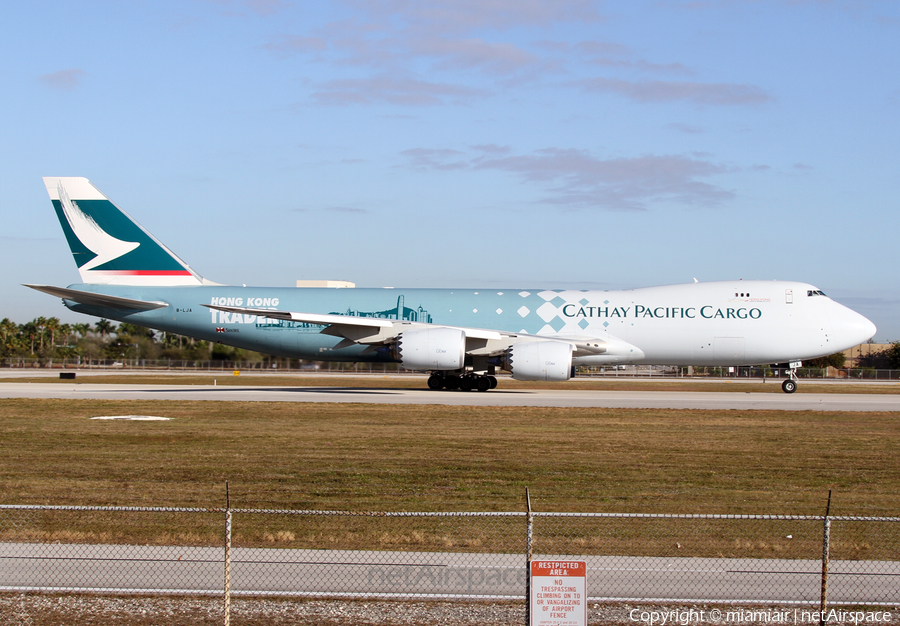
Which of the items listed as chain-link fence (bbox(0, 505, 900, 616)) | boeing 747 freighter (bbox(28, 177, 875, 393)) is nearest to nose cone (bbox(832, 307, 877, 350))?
boeing 747 freighter (bbox(28, 177, 875, 393))

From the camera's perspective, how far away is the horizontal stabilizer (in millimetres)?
36594

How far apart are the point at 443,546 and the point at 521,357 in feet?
82.5

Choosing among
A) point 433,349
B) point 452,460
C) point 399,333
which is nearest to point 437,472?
point 452,460

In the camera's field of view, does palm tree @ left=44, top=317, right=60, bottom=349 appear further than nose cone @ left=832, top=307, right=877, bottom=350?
Yes

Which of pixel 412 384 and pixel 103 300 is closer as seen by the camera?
pixel 103 300

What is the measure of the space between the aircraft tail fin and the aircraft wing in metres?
5.61

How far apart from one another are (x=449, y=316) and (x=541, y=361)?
6.15 metres

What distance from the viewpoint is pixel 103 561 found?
30.6 ft

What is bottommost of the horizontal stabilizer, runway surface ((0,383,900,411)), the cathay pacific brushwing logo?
runway surface ((0,383,900,411))

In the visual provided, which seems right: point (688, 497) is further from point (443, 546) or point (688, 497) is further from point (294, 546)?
point (294, 546)

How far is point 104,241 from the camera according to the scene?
1593 inches

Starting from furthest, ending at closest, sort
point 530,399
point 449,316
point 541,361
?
1. point 449,316
2. point 541,361
3. point 530,399

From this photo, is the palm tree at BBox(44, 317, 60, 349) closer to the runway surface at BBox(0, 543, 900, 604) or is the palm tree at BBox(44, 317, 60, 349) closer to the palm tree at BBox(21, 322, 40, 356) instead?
the palm tree at BBox(21, 322, 40, 356)

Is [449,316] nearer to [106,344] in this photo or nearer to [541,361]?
[541,361]
